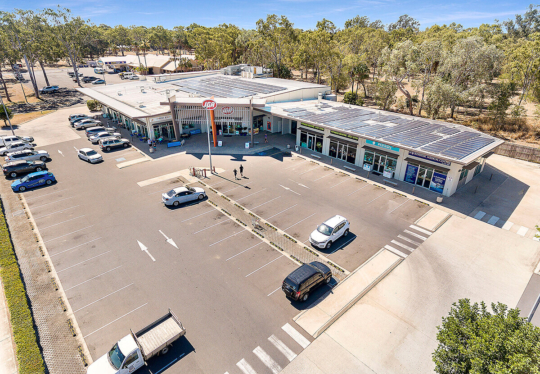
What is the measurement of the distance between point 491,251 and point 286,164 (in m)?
23.2

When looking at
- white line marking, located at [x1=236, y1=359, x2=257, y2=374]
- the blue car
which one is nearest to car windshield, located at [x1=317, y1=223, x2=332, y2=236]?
white line marking, located at [x1=236, y1=359, x2=257, y2=374]

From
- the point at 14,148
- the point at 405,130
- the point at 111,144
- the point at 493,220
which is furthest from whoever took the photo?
the point at 111,144

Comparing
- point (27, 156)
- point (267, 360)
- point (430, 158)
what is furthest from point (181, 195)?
point (430, 158)

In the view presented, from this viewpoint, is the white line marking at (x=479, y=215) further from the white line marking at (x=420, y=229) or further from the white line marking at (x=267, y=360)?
the white line marking at (x=267, y=360)

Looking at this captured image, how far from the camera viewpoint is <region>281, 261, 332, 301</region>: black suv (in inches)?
700

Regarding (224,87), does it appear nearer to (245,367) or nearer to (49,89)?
(245,367)

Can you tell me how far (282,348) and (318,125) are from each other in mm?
28943

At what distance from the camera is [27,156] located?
38219 mm

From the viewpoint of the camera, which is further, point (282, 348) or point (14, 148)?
point (14, 148)

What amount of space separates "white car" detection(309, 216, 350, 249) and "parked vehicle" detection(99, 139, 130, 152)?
3400 cm

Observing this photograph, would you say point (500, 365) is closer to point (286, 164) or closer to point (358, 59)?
point (286, 164)

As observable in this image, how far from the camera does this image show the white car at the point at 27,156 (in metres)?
37.1

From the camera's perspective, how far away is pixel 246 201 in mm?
29781

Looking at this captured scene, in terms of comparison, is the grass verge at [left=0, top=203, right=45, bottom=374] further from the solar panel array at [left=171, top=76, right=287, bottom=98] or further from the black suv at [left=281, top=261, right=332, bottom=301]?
the solar panel array at [left=171, top=76, right=287, bottom=98]
